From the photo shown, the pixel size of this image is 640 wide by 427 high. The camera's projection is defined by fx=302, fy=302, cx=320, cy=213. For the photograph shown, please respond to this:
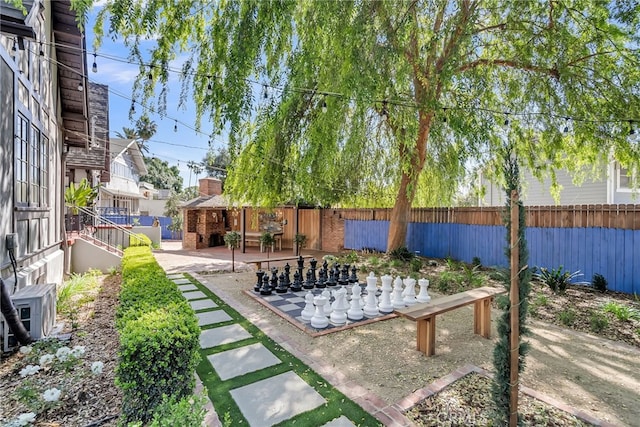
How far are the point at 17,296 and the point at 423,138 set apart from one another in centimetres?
975

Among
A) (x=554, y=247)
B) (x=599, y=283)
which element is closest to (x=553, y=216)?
(x=554, y=247)

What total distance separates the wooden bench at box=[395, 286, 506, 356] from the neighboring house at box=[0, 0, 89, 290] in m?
5.75

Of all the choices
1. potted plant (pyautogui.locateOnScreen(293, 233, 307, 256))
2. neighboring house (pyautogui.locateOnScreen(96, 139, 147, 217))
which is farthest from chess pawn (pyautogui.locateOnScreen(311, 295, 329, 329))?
neighboring house (pyautogui.locateOnScreen(96, 139, 147, 217))

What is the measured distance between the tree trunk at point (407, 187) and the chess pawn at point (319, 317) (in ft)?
17.1

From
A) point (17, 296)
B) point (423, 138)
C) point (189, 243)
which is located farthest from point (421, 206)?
point (189, 243)

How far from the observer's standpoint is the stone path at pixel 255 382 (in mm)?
2938

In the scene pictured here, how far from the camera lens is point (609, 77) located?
7578 mm

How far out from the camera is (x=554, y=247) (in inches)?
329

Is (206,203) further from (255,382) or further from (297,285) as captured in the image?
(255,382)

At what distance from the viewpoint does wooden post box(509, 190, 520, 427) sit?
98.1 inches

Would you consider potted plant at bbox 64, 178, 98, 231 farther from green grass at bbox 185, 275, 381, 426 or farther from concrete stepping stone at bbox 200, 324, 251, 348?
green grass at bbox 185, 275, 381, 426

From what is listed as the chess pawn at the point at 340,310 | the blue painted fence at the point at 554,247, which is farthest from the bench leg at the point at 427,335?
the blue painted fence at the point at 554,247

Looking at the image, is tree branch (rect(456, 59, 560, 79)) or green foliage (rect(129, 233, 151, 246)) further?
green foliage (rect(129, 233, 151, 246))

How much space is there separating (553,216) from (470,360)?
21.3ft
